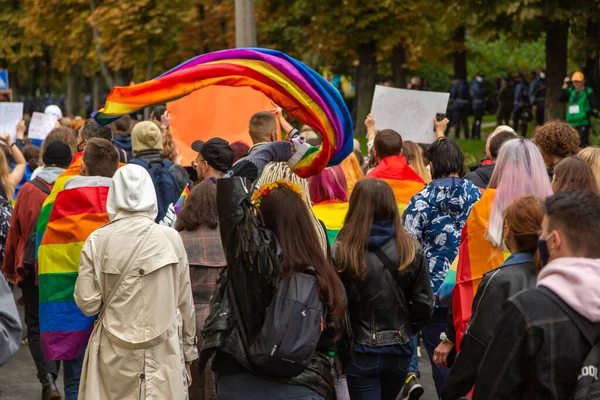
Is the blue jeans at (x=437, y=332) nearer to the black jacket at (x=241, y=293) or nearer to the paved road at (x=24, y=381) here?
the paved road at (x=24, y=381)

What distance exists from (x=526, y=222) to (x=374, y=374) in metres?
1.74

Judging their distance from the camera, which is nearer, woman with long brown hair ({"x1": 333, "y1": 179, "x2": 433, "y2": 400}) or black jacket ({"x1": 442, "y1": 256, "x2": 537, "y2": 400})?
→ black jacket ({"x1": 442, "y1": 256, "x2": 537, "y2": 400})

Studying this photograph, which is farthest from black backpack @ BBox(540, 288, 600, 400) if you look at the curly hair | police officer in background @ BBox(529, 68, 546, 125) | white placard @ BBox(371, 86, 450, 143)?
police officer in background @ BBox(529, 68, 546, 125)

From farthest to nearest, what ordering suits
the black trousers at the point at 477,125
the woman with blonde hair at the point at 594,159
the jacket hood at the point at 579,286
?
the black trousers at the point at 477,125
the woman with blonde hair at the point at 594,159
the jacket hood at the point at 579,286

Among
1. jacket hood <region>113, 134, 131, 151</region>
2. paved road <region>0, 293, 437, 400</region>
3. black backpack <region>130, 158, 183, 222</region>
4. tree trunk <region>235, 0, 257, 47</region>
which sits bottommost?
paved road <region>0, 293, 437, 400</region>

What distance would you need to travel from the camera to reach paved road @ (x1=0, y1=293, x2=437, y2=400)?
28.9 ft

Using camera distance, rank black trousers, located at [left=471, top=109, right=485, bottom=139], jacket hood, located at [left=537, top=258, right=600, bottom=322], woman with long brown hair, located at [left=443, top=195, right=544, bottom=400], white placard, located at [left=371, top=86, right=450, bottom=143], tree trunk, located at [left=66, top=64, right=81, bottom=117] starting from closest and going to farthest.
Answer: jacket hood, located at [left=537, top=258, right=600, bottom=322] < woman with long brown hair, located at [left=443, top=195, right=544, bottom=400] < white placard, located at [left=371, top=86, right=450, bottom=143] < black trousers, located at [left=471, top=109, right=485, bottom=139] < tree trunk, located at [left=66, top=64, right=81, bottom=117]

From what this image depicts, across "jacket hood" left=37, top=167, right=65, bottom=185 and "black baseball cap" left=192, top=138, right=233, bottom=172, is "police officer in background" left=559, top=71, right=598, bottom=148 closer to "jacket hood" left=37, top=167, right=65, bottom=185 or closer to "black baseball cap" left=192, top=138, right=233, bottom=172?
"jacket hood" left=37, top=167, right=65, bottom=185

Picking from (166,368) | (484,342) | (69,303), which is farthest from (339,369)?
(69,303)

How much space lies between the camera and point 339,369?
199 inches

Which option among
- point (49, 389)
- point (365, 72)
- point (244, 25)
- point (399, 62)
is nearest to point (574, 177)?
point (49, 389)

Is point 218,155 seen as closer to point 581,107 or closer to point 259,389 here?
point 259,389

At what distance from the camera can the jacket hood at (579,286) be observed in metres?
3.54

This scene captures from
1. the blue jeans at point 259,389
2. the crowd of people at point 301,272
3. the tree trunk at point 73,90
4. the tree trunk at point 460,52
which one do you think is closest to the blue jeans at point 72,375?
the crowd of people at point 301,272
